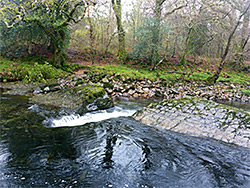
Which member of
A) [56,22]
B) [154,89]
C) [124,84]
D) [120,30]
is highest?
[56,22]

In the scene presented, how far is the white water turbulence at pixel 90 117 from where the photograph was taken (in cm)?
577

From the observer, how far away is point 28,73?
39.3 feet

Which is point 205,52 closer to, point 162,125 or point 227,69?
point 227,69

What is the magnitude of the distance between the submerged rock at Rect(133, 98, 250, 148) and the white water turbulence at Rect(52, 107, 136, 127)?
0.99 meters

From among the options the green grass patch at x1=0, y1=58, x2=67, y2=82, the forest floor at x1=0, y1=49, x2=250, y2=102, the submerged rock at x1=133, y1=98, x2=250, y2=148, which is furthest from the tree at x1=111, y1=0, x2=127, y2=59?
the submerged rock at x1=133, y1=98, x2=250, y2=148

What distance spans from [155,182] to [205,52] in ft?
79.5

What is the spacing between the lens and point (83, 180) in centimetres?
311

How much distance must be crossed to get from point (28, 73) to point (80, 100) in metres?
7.14

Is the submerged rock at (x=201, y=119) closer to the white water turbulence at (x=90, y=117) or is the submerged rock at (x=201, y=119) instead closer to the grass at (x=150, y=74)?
the white water turbulence at (x=90, y=117)

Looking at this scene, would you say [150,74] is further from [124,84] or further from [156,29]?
[156,29]

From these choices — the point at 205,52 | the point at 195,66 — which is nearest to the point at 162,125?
the point at 195,66

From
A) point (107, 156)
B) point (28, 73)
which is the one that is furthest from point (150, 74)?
point (107, 156)

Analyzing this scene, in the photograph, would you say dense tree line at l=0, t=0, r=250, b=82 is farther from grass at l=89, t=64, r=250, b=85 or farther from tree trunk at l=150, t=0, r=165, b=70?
grass at l=89, t=64, r=250, b=85

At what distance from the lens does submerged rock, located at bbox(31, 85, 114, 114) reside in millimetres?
6836
